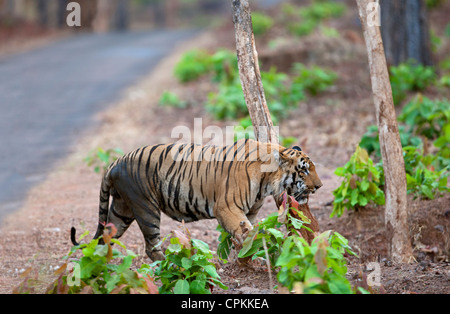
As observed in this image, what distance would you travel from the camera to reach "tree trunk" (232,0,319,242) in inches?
233

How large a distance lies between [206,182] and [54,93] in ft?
35.3

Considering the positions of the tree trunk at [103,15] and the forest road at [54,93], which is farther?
the tree trunk at [103,15]

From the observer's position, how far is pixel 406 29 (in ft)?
42.3

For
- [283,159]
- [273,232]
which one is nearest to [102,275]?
[273,232]

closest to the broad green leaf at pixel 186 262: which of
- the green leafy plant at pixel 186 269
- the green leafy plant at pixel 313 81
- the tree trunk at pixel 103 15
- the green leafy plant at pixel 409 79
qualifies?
the green leafy plant at pixel 186 269

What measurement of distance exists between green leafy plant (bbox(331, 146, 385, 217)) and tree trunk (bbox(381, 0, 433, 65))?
7.17 meters

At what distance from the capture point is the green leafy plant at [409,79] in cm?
1139

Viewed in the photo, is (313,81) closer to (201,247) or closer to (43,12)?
(201,247)

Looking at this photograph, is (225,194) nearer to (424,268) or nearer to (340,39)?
(424,268)

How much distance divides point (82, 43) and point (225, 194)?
20149 mm

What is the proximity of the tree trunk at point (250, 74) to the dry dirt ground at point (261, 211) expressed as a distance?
4.45 feet

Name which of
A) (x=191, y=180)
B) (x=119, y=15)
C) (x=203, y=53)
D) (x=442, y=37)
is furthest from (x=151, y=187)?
(x=119, y=15)

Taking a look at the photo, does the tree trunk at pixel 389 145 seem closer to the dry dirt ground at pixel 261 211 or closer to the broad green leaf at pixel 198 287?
the dry dirt ground at pixel 261 211

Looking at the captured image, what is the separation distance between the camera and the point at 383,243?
20.8ft
